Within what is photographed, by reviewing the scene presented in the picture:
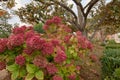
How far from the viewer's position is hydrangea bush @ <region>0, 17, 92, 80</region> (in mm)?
6035

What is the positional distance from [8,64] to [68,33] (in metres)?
1.73

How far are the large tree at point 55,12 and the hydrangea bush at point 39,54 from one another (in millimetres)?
9381

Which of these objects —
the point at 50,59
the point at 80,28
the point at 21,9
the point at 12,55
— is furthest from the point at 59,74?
the point at 21,9

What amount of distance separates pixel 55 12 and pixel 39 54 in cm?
1192

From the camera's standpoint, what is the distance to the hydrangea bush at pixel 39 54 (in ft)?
19.8

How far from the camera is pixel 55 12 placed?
705 inches

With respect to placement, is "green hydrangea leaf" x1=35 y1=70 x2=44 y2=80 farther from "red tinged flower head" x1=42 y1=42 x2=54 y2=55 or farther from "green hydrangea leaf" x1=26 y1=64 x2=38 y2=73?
Result: "red tinged flower head" x1=42 y1=42 x2=54 y2=55

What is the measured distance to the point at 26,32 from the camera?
6816 millimetres

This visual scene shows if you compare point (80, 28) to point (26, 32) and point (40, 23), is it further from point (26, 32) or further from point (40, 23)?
point (26, 32)

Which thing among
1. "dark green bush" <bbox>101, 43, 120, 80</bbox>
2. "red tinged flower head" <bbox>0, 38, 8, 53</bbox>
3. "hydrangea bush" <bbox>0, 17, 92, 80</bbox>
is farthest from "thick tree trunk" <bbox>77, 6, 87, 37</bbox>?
"red tinged flower head" <bbox>0, 38, 8, 53</bbox>

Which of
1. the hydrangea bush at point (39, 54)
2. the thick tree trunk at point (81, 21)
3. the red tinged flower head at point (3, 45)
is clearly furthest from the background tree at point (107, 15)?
the red tinged flower head at point (3, 45)

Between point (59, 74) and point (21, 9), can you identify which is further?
point (21, 9)

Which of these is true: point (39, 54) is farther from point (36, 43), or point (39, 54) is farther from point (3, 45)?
point (3, 45)

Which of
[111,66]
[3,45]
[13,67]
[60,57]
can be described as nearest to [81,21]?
[111,66]
